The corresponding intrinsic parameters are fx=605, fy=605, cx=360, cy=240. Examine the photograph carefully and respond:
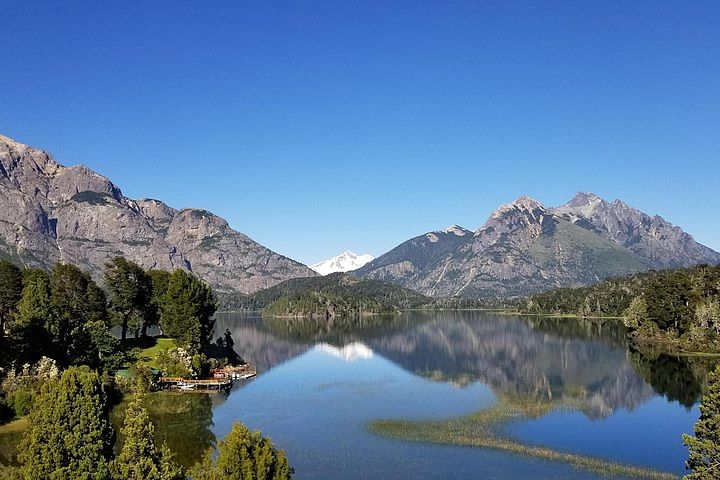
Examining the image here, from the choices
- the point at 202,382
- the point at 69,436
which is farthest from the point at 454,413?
the point at 69,436

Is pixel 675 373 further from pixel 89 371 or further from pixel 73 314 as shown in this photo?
pixel 73 314

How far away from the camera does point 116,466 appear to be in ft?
121

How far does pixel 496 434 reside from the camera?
245 feet

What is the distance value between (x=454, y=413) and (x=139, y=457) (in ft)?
198

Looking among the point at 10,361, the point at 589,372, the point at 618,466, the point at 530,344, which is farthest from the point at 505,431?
the point at 530,344

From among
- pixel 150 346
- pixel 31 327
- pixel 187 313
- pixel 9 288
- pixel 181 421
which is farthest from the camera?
pixel 150 346

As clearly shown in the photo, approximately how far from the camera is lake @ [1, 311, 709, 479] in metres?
64.0

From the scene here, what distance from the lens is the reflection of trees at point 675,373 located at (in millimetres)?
101056

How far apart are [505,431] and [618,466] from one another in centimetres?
1658

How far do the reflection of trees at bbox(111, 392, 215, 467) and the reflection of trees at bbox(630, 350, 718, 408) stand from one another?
238ft

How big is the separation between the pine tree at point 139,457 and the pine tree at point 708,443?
3476cm

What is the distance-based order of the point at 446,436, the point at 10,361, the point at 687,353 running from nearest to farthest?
the point at 446,436 → the point at 10,361 → the point at 687,353

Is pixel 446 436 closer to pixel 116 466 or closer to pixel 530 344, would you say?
pixel 116 466

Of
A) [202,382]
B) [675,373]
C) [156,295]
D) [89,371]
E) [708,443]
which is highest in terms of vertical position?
[156,295]
